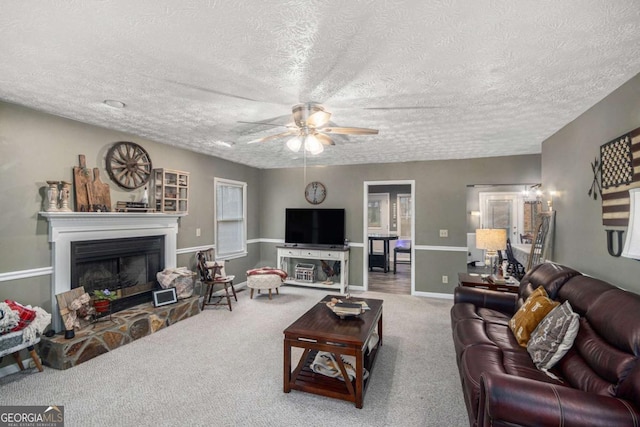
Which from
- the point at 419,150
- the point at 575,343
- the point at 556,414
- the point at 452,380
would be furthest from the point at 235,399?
the point at 419,150

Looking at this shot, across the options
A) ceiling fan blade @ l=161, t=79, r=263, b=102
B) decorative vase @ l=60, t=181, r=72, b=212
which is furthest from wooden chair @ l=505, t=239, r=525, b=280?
decorative vase @ l=60, t=181, r=72, b=212

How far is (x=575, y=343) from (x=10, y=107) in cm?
483

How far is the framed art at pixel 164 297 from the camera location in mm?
3969

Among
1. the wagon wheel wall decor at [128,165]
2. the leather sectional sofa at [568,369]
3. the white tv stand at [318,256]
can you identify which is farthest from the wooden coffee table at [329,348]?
the white tv stand at [318,256]

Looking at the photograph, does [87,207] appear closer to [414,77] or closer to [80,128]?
[80,128]

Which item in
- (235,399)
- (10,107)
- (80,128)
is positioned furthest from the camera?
(80,128)

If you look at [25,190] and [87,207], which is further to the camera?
[87,207]

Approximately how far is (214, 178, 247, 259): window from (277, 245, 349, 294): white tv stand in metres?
0.80

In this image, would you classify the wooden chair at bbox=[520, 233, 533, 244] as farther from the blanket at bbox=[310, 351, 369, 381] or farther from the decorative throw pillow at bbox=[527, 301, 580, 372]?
the blanket at bbox=[310, 351, 369, 381]

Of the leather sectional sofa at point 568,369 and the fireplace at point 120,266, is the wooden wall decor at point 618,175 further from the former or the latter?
the fireplace at point 120,266

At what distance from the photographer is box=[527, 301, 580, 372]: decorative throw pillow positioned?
197 cm

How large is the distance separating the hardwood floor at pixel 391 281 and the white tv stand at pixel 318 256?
2.26 ft

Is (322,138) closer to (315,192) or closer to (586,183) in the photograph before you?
(586,183)

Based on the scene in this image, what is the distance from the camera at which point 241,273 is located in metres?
6.09
